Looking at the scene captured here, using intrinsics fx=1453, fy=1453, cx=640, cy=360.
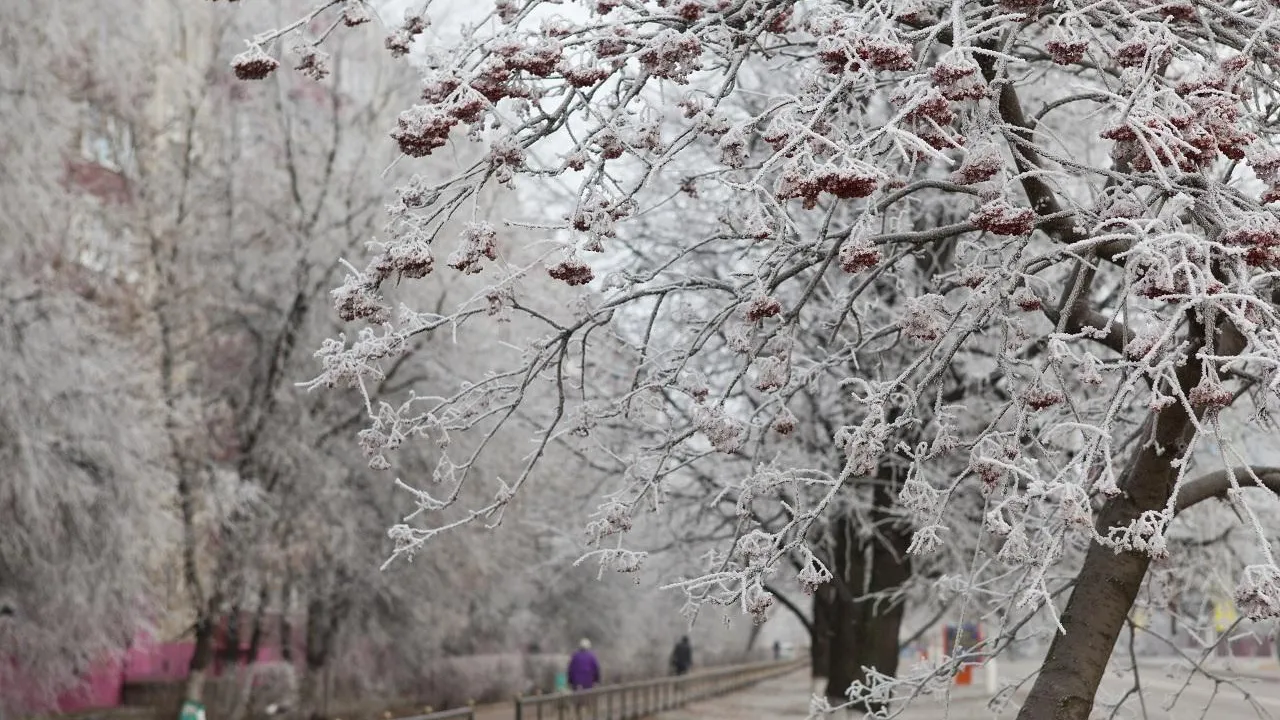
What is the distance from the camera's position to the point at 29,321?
1538 cm

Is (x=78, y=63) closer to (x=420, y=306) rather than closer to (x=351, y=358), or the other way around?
(x=420, y=306)

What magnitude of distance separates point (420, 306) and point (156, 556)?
601 centimetres

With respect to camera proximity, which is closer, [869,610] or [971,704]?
[869,610]

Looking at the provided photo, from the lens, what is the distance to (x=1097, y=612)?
646 centimetres

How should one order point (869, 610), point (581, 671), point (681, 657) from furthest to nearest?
1. point (681, 657)
2. point (581, 671)
3. point (869, 610)

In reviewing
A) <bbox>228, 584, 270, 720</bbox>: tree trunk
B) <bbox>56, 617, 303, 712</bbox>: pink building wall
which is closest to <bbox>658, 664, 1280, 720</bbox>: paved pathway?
<bbox>228, 584, 270, 720</bbox>: tree trunk

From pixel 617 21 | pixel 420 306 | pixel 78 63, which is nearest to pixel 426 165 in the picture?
pixel 420 306

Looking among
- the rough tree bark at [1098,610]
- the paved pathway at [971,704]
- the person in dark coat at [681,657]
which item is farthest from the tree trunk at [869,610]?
the person in dark coat at [681,657]

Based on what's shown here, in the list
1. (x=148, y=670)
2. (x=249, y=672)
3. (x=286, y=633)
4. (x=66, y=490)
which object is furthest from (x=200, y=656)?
(x=148, y=670)

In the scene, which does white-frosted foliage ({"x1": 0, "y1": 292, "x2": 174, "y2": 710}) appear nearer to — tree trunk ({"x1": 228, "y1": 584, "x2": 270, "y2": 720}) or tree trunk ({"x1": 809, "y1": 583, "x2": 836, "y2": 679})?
tree trunk ({"x1": 228, "y1": 584, "x2": 270, "y2": 720})

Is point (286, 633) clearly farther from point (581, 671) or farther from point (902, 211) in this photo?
point (902, 211)

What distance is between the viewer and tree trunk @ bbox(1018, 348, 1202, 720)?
20.9ft

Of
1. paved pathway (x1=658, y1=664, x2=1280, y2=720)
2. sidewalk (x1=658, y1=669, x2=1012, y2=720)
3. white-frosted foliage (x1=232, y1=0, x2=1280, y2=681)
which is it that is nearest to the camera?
white-frosted foliage (x1=232, y1=0, x2=1280, y2=681)

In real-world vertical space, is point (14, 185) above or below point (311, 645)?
above
